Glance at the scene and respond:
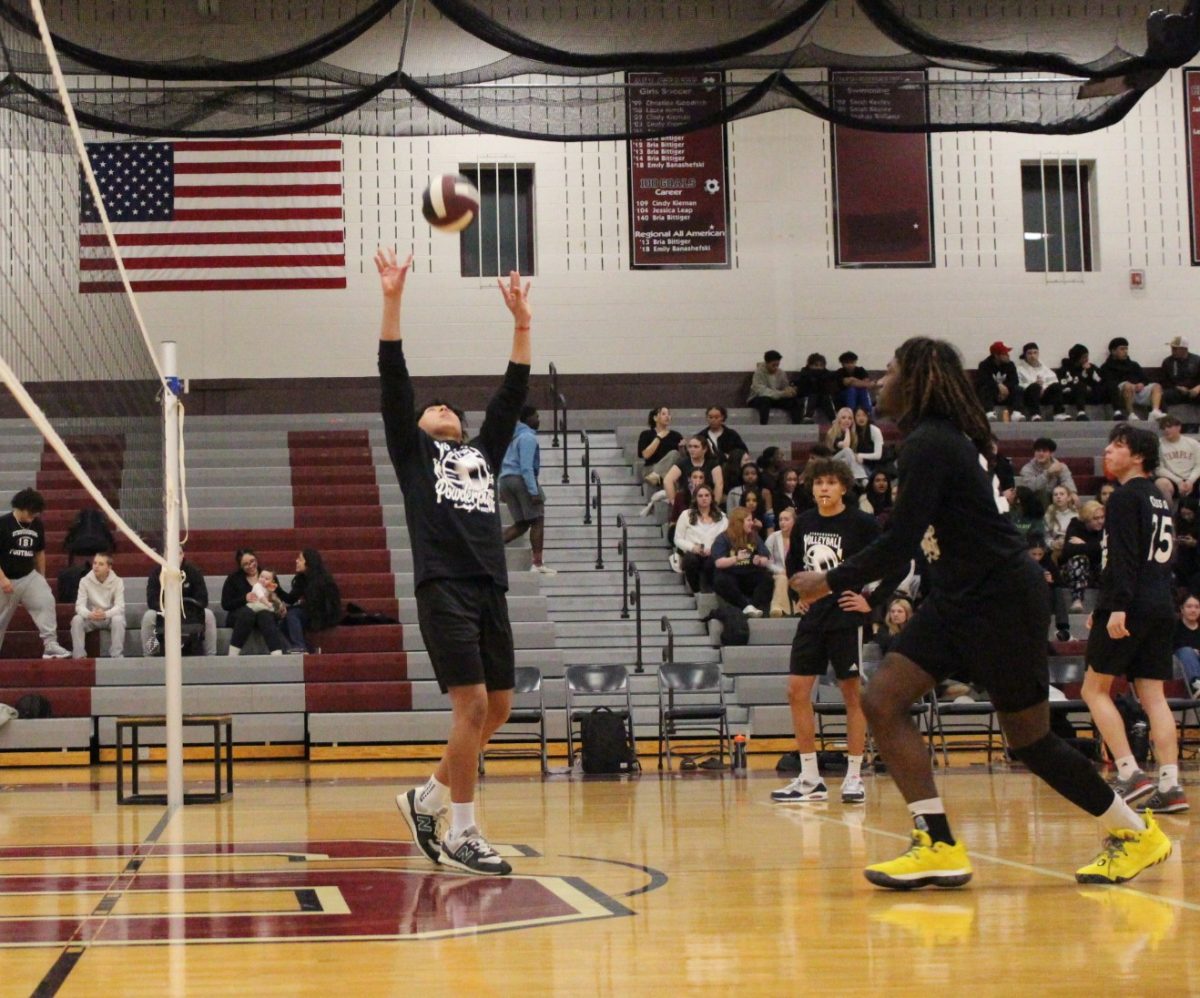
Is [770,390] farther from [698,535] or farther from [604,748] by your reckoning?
[604,748]

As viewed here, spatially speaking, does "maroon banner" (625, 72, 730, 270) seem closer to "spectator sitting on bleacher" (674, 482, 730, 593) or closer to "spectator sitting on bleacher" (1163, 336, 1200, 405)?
"spectator sitting on bleacher" (1163, 336, 1200, 405)

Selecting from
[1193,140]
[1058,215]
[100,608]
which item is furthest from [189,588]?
[1193,140]

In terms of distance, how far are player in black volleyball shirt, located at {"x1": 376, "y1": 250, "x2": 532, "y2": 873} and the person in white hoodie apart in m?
9.55

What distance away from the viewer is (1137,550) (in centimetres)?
823

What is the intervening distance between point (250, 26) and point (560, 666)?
22.5 ft

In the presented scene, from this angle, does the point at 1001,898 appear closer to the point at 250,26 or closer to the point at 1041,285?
the point at 250,26

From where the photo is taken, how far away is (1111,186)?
23.8 m

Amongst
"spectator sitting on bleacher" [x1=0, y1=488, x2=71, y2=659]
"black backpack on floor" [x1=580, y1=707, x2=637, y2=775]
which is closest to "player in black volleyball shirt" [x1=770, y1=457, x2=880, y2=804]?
"black backpack on floor" [x1=580, y1=707, x2=637, y2=775]

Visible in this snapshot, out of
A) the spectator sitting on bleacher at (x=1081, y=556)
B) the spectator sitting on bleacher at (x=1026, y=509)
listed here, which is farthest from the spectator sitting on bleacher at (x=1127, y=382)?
the spectator sitting on bleacher at (x=1081, y=556)

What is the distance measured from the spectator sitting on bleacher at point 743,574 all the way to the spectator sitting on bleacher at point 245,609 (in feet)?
14.3

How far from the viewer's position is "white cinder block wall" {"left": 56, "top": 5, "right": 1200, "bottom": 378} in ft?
74.0

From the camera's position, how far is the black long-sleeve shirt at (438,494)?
20.1 ft

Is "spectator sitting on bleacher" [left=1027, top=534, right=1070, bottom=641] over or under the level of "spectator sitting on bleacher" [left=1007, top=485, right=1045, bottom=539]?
under

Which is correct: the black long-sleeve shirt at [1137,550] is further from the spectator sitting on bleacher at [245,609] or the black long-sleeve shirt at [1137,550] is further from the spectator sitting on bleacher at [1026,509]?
the spectator sitting on bleacher at [1026,509]
